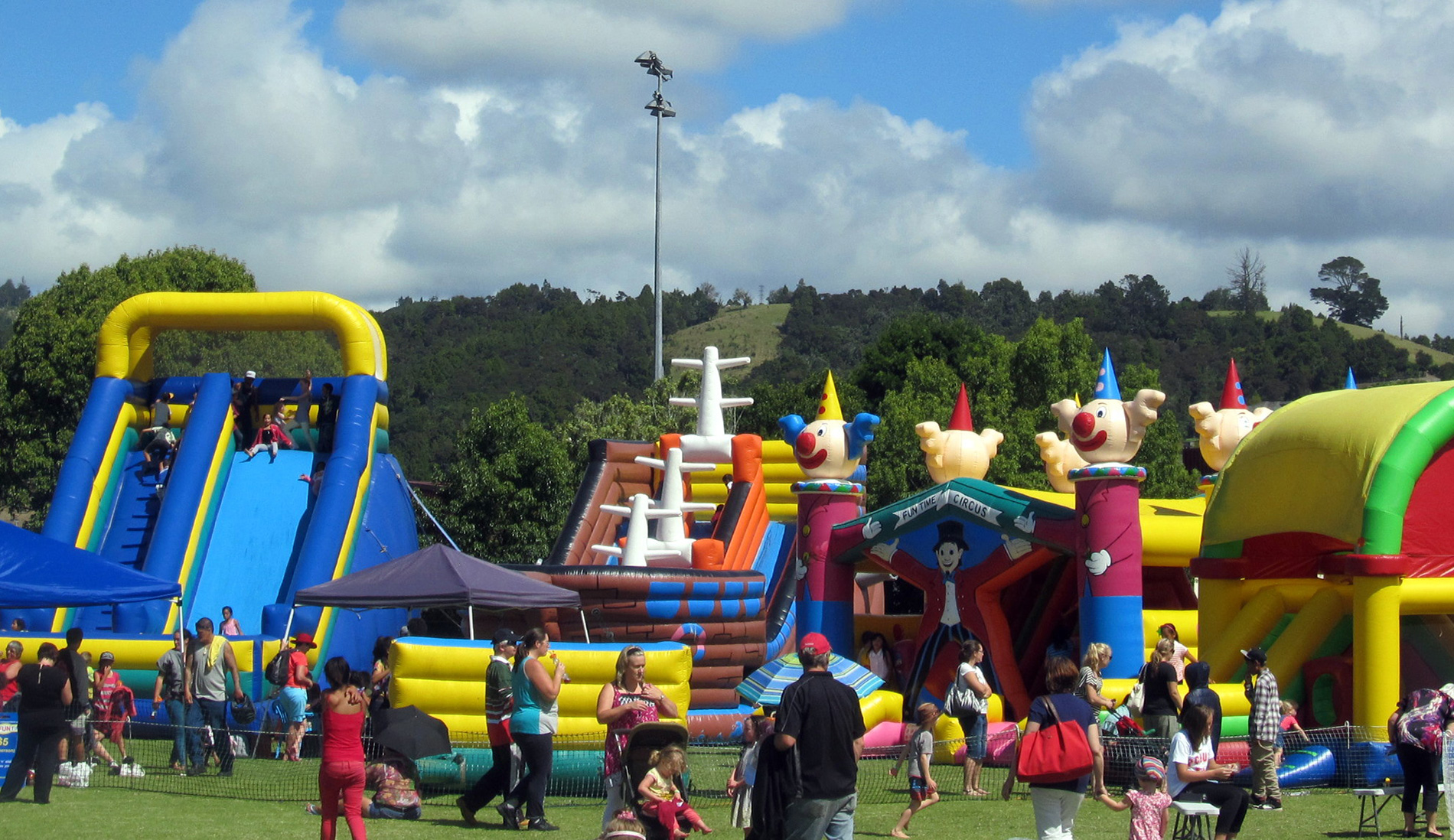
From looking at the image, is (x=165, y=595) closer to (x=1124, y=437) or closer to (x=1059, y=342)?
(x=1124, y=437)

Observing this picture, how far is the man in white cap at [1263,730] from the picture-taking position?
10727 millimetres

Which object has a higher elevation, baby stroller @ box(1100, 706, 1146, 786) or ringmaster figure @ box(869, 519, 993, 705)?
ringmaster figure @ box(869, 519, 993, 705)

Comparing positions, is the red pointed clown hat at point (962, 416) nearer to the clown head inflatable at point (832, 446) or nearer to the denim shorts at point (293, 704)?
the clown head inflatable at point (832, 446)

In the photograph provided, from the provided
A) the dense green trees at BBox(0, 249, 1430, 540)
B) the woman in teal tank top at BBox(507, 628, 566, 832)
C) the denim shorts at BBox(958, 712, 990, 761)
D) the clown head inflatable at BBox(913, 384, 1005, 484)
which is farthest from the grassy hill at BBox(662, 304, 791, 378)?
the woman in teal tank top at BBox(507, 628, 566, 832)

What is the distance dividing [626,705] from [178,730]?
5.60 meters

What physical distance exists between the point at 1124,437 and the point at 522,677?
278 inches

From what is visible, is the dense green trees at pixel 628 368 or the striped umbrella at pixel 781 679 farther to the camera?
the dense green trees at pixel 628 368

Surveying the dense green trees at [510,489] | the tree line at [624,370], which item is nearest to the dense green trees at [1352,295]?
the tree line at [624,370]

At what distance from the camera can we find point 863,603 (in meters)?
23.5

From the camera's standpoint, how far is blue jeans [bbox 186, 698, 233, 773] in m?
12.8

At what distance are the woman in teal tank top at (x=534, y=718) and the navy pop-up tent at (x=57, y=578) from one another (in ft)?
14.7

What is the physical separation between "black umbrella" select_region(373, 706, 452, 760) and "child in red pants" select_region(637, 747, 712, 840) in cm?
308

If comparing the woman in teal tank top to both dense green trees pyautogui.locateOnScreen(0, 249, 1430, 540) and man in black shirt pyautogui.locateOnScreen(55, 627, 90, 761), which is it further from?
dense green trees pyautogui.locateOnScreen(0, 249, 1430, 540)

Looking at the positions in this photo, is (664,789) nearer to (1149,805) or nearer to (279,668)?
(1149,805)
